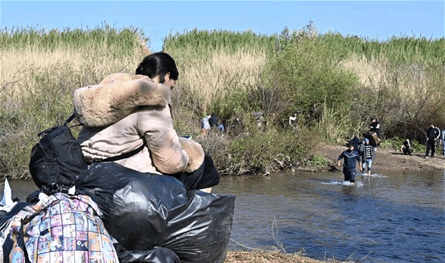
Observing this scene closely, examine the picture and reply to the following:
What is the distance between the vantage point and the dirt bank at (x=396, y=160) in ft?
77.4

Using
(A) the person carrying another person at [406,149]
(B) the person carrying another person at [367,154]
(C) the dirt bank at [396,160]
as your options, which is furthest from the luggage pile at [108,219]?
(A) the person carrying another person at [406,149]

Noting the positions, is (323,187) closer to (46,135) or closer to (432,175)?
(432,175)

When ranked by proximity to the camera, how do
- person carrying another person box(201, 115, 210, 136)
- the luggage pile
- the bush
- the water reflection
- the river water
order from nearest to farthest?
the luggage pile < the river water < the water reflection < person carrying another person box(201, 115, 210, 136) < the bush

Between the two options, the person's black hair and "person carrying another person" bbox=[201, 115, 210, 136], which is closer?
the person's black hair

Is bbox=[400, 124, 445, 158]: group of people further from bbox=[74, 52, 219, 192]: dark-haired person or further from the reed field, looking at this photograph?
bbox=[74, 52, 219, 192]: dark-haired person

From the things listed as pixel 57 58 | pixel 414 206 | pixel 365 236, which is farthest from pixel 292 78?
pixel 365 236

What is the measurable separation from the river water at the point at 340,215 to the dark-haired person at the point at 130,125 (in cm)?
228

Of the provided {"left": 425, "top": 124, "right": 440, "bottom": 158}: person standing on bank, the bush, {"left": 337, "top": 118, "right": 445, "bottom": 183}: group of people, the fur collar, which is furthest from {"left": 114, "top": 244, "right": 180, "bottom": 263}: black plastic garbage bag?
the bush

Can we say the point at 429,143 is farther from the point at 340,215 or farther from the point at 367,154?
the point at 340,215

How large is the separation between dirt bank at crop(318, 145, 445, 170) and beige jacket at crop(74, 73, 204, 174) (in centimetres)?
1835

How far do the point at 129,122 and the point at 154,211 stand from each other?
55 cm

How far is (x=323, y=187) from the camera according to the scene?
1797cm

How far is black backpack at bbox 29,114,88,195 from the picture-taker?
4359mm

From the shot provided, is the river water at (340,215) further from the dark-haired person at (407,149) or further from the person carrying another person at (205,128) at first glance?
the dark-haired person at (407,149)
